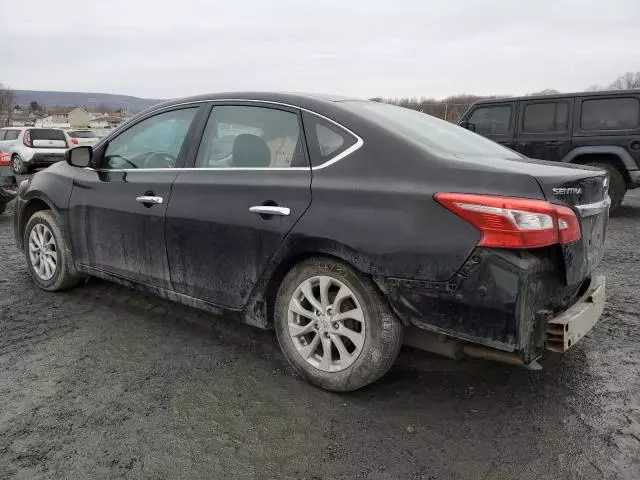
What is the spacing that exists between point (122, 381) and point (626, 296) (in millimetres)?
3920

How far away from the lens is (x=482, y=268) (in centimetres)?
229

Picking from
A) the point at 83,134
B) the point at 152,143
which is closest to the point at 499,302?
the point at 152,143

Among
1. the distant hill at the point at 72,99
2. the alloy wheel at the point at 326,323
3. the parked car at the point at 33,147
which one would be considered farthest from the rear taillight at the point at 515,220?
the distant hill at the point at 72,99

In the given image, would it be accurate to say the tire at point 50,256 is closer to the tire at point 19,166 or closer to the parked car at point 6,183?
the parked car at point 6,183

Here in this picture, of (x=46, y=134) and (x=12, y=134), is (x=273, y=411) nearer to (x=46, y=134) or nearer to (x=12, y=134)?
(x=46, y=134)

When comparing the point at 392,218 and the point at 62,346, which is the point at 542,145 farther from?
the point at 62,346

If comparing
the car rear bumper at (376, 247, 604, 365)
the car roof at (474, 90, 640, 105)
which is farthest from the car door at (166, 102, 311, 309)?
the car roof at (474, 90, 640, 105)

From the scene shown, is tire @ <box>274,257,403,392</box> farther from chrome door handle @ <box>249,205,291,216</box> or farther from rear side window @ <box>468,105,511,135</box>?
rear side window @ <box>468,105,511,135</box>

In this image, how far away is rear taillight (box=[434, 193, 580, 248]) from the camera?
88.7 inches

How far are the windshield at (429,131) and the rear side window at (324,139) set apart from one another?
195 millimetres

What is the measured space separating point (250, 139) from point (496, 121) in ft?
23.4

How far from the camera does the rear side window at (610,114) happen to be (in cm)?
812

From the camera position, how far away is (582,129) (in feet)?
27.7

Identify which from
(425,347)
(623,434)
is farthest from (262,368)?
(623,434)
